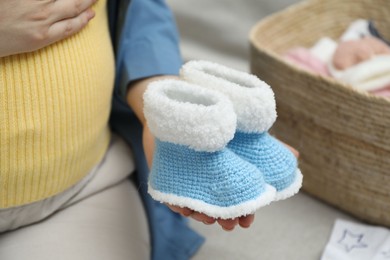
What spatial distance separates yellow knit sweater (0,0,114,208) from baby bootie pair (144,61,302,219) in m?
0.11

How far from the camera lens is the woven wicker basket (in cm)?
79

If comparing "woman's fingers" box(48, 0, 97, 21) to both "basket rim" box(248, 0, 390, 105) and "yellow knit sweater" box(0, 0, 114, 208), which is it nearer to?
"yellow knit sweater" box(0, 0, 114, 208)

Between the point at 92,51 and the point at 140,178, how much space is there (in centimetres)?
21

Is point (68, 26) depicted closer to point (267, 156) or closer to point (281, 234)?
point (267, 156)

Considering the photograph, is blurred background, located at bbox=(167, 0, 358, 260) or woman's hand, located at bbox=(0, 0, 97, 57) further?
blurred background, located at bbox=(167, 0, 358, 260)

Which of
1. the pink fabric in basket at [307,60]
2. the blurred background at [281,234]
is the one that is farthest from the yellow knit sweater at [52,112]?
the pink fabric in basket at [307,60]

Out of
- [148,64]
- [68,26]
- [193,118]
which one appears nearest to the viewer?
[193,118]

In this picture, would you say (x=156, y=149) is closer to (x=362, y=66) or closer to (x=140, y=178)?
(x=140, y=178)

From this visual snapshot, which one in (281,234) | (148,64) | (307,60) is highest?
(148,64)

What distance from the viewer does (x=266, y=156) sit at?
0.56 meters

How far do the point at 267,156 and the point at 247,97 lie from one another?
67 mm

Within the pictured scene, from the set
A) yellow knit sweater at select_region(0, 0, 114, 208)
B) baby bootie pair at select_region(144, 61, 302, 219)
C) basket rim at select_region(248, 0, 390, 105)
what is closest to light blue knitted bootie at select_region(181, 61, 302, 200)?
baby bootie pair at select_region(144, 61, 302, 219)

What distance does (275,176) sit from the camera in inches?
22.0

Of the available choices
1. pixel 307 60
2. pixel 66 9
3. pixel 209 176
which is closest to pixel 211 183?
pixel 209 176
